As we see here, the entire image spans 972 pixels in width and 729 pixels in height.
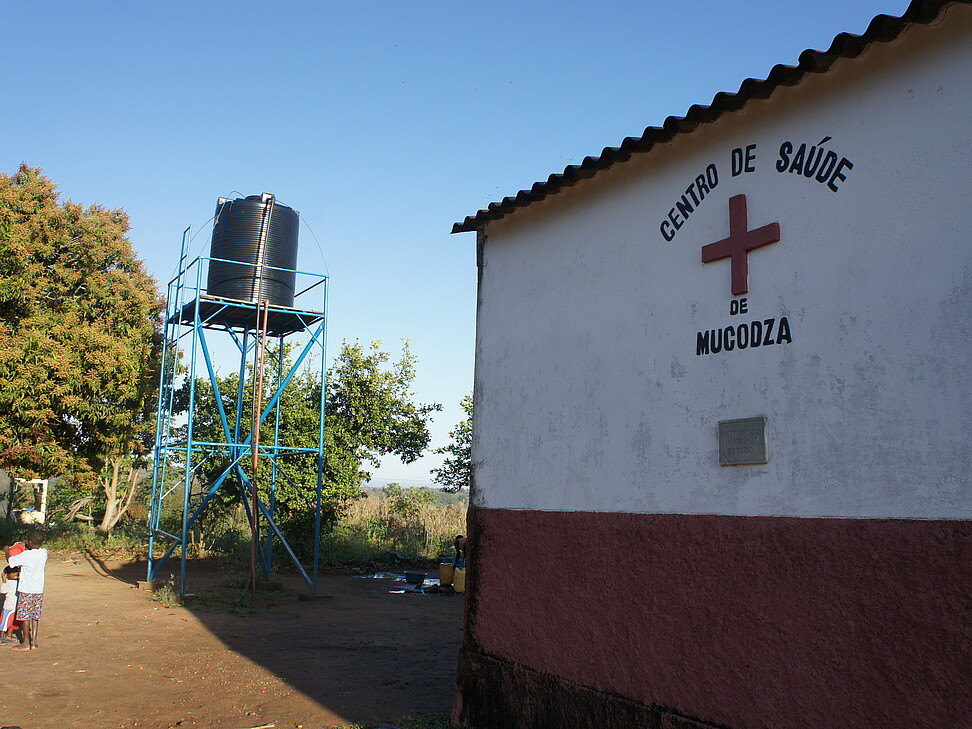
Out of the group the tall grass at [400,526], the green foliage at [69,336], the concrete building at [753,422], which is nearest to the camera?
the concrete building at [753,422]

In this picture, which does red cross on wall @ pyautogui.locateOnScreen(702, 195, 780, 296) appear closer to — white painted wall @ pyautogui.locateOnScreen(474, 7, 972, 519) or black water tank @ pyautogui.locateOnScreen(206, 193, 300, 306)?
white painted wall @ pyautogui.locateOnScreen(474, 7, 972, 519)

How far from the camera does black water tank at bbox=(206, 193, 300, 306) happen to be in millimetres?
16641

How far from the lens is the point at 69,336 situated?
65.4 ft

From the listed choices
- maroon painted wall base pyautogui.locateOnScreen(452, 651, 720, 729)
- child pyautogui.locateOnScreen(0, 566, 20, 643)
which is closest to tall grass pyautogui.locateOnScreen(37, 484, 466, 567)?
child pyautogui.locateOnScreen(0, 566, 20, 643)

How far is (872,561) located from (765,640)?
0.80 m

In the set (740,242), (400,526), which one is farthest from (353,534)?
(740,242)

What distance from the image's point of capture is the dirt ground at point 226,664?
7.67m

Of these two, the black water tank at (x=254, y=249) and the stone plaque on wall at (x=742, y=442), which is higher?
the black water tank at (x=254, y=249)

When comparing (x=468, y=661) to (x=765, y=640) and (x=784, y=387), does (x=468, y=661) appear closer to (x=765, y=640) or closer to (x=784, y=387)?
(x=765, y=640)

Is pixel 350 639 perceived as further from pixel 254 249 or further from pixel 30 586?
pixel 254 249

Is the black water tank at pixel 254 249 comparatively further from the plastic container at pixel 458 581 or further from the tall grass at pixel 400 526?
the tall grass at pixel 400 526

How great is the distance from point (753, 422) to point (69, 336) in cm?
1899

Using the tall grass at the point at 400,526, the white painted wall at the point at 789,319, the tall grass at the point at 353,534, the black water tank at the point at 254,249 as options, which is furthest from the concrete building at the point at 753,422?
the tall grass at the point at 400,526

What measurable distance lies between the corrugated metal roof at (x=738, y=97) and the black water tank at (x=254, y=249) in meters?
10.5
